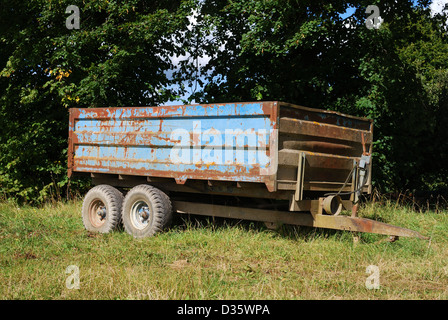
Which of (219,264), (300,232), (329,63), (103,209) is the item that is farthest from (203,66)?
(219,264)

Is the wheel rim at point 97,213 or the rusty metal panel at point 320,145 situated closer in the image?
the rusty metal panel at point 320,145

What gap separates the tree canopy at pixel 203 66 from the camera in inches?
419

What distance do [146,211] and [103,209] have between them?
3.45 feet

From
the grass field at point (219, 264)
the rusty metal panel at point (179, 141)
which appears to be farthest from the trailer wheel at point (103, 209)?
the rusty metal panel at point (179, 141)

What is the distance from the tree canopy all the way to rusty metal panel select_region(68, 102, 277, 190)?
9.93 ft

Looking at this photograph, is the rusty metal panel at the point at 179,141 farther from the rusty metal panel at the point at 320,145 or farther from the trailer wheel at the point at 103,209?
the trailer wheel at the point at 103,209

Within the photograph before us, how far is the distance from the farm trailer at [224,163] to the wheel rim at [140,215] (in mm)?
16

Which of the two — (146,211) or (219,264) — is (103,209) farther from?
(219,264)

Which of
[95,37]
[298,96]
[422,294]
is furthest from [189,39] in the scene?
[422,294]

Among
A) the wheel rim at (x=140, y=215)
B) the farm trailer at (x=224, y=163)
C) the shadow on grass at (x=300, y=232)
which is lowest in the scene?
the shadow on grass at (x=300, y=232)

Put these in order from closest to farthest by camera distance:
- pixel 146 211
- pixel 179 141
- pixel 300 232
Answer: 1. pixel 179 141
2. pixel 300 232
3. pixel 146 211

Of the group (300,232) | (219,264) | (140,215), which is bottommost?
(219,264)

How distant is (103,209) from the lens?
8352 millimetres

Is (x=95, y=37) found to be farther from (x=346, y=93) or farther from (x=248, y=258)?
(x=248, y=258)
